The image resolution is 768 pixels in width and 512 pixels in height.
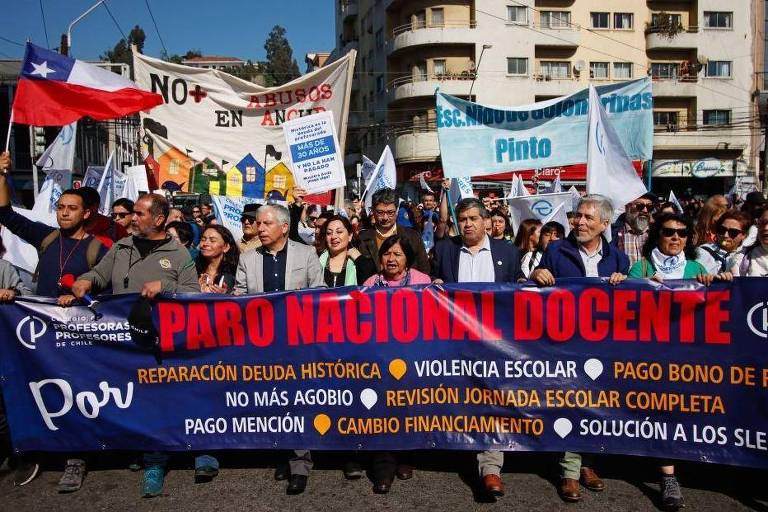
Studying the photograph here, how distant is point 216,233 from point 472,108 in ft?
12.2

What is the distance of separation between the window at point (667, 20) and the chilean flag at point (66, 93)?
4248 centimetres

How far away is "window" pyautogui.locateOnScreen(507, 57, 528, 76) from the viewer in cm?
4144

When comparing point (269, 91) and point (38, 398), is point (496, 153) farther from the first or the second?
point (38, 398)

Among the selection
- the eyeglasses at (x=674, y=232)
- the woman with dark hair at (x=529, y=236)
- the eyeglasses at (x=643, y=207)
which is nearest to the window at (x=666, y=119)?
the eyeglasses at (x=643, y=207)

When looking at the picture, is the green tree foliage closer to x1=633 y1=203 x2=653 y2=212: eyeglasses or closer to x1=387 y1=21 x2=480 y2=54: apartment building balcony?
x1=387 y1=21 x2=480 y2=54: apartment building balcony

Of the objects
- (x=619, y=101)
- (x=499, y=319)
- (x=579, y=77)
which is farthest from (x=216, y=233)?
(x=579, y=77)

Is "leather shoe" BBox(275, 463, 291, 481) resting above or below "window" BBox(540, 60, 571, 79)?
below

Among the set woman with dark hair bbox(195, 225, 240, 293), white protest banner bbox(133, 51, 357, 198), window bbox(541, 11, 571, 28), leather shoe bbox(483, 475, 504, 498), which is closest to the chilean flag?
white protest banner bbox(133, 51, 357, 198)

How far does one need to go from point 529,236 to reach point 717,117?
4141 cm

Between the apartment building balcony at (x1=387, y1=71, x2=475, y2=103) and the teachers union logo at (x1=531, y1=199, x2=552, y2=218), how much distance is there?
3259 centimetres

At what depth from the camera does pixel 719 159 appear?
4159 centimetres

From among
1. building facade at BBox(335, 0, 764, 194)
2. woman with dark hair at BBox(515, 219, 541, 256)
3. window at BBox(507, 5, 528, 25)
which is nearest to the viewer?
woman with dark hair at BBox(515, 219, 541, 256)

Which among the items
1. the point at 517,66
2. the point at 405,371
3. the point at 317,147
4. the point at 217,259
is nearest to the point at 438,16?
the point at 517,66

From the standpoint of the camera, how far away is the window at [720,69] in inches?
1676
